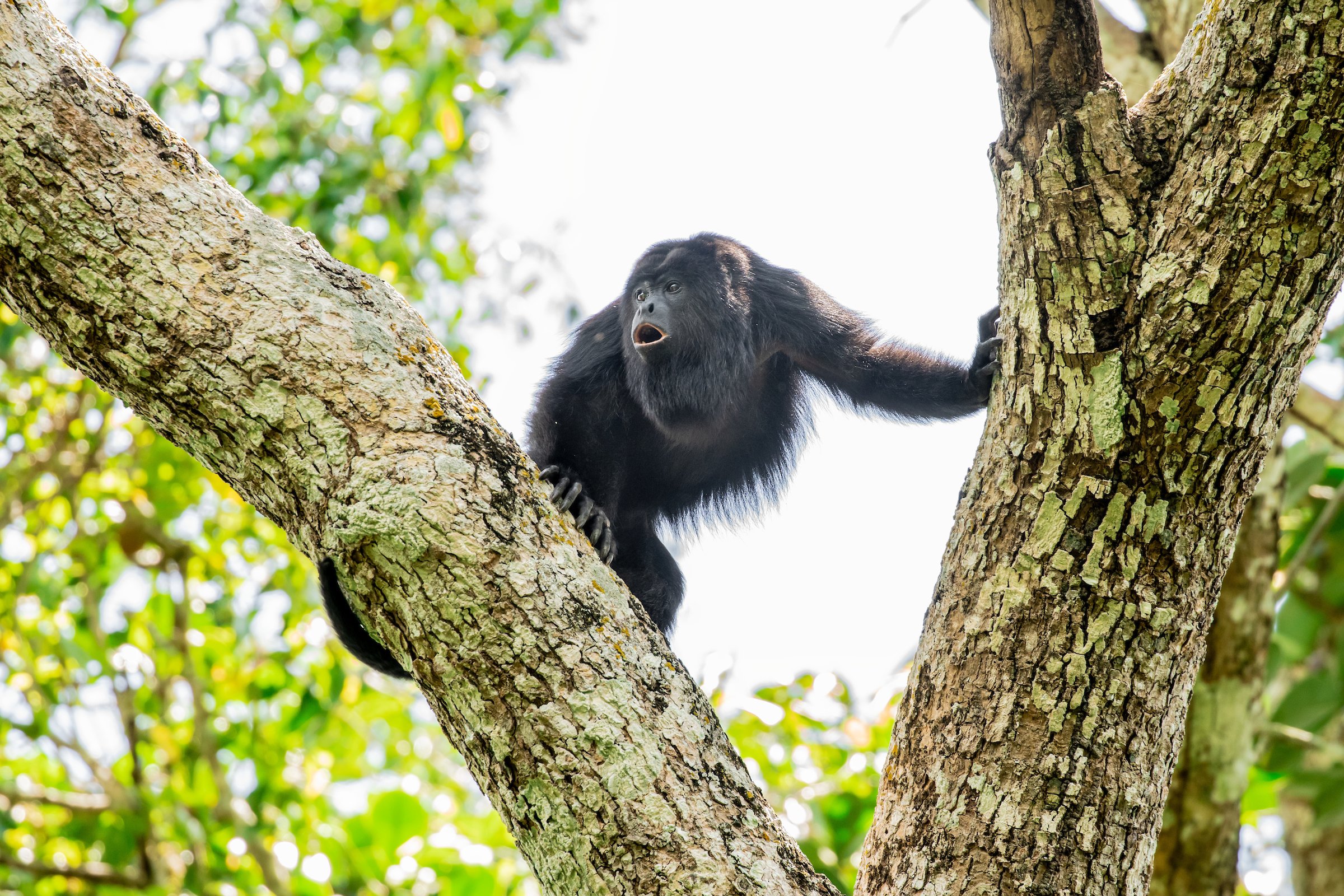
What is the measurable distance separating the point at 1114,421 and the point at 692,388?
6.01 feet

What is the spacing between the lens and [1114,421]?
1.59 m

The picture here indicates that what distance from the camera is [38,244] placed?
62.0 inches

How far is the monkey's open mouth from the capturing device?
3176mm

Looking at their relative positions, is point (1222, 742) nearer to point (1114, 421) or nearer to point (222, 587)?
point (1114, 421)

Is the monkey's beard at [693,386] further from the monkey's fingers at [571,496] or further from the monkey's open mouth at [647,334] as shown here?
the monkey's fingers at [571,496]

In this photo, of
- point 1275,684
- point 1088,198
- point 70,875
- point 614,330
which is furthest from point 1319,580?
point 70,875

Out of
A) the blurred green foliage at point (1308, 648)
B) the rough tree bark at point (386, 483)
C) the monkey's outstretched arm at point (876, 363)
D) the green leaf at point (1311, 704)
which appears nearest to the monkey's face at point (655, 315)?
the monkey's outstretched arm at point (876, 363)

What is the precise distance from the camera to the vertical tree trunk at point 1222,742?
110 inches

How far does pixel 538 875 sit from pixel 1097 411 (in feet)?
3.73

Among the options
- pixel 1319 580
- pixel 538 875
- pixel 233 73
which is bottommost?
pixel 538 875

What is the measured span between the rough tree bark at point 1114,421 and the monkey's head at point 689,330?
63.8 inches

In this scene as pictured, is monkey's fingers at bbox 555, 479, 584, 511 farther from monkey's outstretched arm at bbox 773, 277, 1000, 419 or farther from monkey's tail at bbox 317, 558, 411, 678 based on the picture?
monkey's outstretched arm at bbox 773, 277, 1000, 419

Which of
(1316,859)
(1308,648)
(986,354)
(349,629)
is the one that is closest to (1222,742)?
(1308,648)

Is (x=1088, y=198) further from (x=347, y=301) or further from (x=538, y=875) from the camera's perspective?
(x=538, y=875)
